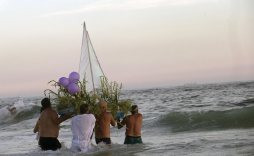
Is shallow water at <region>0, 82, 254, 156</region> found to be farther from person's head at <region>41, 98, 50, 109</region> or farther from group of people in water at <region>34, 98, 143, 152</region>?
person's head at <region>41, 98, 50, 109</region>

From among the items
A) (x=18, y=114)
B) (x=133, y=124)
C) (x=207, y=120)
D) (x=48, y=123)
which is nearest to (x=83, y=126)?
(x=48, y=123)

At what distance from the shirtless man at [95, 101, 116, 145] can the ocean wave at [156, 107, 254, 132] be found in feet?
20.8

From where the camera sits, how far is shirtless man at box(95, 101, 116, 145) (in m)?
6.72

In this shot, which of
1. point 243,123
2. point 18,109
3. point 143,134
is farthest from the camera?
point 18,109

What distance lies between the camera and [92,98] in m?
6.90

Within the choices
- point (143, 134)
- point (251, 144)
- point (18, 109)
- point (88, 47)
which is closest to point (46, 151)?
point (88, 47)

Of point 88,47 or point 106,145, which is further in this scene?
point 88,47

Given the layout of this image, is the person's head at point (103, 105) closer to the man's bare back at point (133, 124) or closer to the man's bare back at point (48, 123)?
the man's bare back at point (133, 124)

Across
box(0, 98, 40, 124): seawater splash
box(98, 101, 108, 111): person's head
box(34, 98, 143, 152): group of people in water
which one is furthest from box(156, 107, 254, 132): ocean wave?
box(0, 98, 40, 124): seawater splash

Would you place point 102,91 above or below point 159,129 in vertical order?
above

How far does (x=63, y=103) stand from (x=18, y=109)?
19.5 m

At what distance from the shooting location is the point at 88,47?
7660 millimetres

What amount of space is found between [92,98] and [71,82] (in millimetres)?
600

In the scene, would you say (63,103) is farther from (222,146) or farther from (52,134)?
(222,146)
